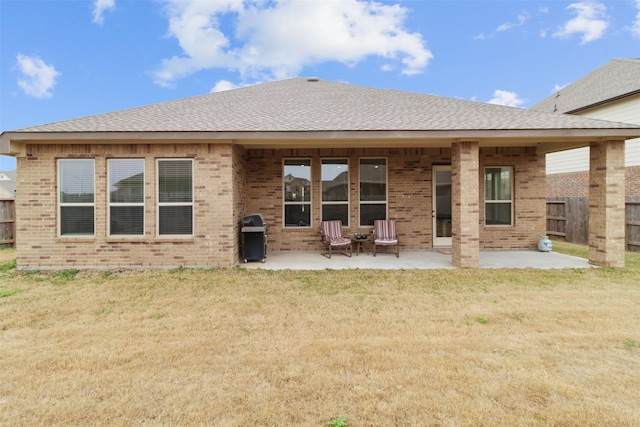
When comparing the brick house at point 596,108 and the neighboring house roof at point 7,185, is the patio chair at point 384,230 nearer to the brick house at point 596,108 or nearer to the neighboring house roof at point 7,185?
the brick house at point 596,108

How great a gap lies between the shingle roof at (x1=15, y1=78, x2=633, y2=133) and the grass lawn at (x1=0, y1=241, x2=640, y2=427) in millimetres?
3405

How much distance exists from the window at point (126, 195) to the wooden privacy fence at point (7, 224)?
7257 millimetres

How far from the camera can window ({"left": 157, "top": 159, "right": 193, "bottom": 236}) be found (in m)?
7.47

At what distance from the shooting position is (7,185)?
32.9 m

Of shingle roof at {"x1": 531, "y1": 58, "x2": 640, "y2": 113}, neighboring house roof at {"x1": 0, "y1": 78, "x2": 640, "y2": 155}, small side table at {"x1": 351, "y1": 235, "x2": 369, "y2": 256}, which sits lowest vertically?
small side table at {"x1": 351, "y1": 235, "x2": 369, "y2": 256}

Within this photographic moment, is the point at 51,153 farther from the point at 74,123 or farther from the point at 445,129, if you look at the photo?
the point at 445,129

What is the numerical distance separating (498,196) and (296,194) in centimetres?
627

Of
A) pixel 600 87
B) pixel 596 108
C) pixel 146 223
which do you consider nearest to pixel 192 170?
pixel 146 223

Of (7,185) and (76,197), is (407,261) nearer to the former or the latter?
(76,197)

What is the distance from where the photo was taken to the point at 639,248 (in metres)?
9.93

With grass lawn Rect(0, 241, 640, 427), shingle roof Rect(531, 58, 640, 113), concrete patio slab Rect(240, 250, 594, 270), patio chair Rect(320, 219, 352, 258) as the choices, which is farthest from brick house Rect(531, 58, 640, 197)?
patio chair Rect(320, 219, 352, 258)

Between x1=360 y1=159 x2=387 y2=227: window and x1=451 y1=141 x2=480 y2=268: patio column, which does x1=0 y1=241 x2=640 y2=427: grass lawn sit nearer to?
x1=451 y1=141 x2=480 y2=268: patio column

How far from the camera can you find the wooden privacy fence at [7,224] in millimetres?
11281

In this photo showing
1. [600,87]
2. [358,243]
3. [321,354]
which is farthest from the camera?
[600,87]
